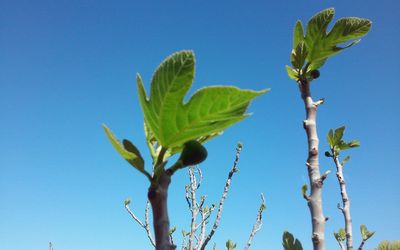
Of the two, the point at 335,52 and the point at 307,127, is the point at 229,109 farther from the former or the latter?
the point at 335,52

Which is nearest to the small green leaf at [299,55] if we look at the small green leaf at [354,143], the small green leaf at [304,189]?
the small green leaf at [304,189]

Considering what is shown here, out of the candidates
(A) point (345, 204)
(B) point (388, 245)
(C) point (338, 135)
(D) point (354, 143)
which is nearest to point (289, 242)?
(B) point (388, 245)

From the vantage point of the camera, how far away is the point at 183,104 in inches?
33.0

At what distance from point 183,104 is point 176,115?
0.03 m

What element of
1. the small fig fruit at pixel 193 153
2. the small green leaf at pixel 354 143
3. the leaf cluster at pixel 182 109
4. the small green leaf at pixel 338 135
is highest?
the small green leaf at pixel 354 143

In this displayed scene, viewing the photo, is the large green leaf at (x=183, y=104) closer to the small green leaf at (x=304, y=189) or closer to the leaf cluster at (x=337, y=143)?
the small green leaf at (x=304, y=189)

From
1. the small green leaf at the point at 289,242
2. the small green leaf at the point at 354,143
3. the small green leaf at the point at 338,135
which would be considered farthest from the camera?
the small green leaf at the point at 354,143

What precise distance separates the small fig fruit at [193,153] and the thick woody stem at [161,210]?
0.06 metres

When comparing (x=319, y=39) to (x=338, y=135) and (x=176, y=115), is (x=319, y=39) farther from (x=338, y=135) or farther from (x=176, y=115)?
(x=338, y=135)

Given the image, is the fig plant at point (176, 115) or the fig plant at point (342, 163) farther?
the fig plant at point (342, 163)

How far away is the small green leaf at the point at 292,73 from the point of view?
1.84 meters

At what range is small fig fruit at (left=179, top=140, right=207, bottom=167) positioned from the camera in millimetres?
830

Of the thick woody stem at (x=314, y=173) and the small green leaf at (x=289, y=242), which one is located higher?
the thick woody stem at (x=314, y=173)

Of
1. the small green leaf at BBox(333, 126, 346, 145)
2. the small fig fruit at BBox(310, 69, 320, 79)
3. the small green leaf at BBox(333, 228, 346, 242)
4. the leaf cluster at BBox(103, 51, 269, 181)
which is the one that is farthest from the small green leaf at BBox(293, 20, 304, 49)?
the small green leaf at BBox(333, 228, 346, 242)
